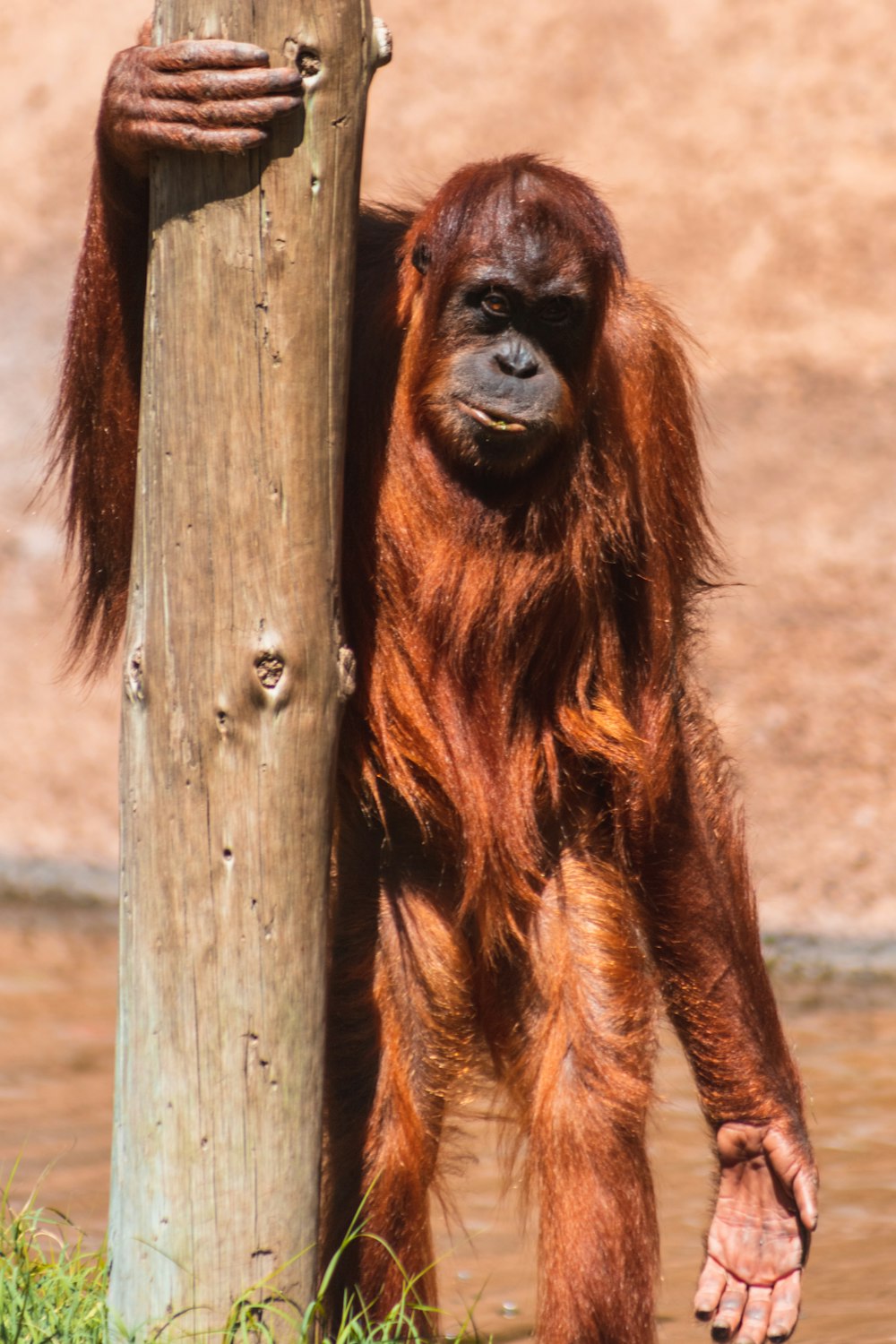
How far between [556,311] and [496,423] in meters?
0.25

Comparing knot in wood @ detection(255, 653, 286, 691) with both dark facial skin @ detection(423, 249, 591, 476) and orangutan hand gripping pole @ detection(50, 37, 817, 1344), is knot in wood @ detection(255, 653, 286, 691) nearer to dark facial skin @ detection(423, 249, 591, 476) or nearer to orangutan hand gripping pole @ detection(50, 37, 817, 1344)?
orangutan hand gripping pole @ detection(50, 37, 817, 1344)

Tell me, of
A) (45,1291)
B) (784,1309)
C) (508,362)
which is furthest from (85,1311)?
(508,362)

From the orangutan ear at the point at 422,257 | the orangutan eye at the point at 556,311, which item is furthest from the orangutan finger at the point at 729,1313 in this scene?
the orangutan ear at the point at 422,257

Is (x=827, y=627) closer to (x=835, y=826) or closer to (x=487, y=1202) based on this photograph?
(x=835, y=826)

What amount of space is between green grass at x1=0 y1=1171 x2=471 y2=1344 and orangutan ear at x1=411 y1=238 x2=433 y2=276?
178 centimetres

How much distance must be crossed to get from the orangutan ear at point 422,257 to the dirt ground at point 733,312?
4361 millimetres

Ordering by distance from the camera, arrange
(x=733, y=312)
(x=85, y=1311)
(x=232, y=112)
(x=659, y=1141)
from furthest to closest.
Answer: (x=733, y=312)
(x=659, y=1141)
(x=85, y=1311)
(x=232, y=112)

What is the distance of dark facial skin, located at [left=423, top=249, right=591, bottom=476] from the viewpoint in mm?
3297

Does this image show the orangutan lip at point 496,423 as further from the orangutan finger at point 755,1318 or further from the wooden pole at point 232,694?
the orangutan finger at point 755,1318

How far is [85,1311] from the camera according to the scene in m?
3.22

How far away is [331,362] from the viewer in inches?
112

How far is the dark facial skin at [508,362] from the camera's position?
130 inches

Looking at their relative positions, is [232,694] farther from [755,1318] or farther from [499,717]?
[755,1318]

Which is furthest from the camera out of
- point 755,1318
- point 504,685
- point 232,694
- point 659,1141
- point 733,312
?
point 733,312
